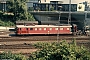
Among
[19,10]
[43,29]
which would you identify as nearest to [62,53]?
[43,29]

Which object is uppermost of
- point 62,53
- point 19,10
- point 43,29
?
point 19,10

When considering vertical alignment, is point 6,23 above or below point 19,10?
below


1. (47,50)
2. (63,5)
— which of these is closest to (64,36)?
(47,50)

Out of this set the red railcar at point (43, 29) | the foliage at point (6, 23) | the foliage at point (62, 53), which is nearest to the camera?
the foliage at point (62, 53)

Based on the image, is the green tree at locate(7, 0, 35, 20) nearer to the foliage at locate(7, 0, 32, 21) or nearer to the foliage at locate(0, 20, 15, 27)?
the foliage at locate(7, 0, 32, 21)

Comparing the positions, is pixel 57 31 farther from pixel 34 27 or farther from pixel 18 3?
pixel 18 3

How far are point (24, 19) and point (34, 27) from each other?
10.7 m

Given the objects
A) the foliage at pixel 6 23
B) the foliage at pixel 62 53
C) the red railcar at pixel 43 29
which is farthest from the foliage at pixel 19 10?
the foliage at pixel 62 53

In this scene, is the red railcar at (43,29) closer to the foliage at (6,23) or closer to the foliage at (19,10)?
the foliage at (6,23)

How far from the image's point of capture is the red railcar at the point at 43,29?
93.8 feet

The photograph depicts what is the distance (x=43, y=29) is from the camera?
95.7 ft

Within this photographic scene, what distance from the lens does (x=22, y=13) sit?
39312 mm

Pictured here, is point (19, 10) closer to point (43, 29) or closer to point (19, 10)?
point (19, 10)

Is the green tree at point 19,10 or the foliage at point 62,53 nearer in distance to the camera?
the foliage at point 62,53
